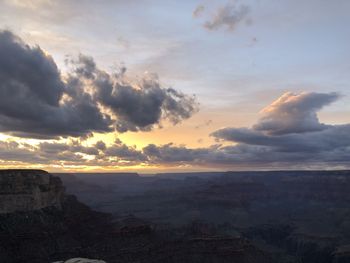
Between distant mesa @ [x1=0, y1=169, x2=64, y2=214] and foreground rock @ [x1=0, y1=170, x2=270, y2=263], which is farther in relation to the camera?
distant mesa @ [x1=0, y1=169, x2=64, y2=214]

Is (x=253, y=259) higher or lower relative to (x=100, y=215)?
lower

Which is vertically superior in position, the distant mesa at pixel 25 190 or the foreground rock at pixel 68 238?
the distant mesa at pixel 25 190

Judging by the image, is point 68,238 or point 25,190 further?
point 25,190

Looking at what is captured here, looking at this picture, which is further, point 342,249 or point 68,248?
point 342,249

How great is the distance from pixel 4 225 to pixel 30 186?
1826cm

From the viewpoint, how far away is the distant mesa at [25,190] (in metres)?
127

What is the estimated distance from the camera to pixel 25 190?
13275cm

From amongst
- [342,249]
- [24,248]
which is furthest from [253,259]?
[24,248]

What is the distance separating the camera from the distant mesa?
127 meters

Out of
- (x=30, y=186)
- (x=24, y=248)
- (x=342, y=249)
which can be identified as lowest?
(x=342, y=249)

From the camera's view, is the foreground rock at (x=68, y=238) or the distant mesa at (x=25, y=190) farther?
the distant mesa at (x=25, y=190)

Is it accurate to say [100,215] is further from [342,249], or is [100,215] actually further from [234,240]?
[342,249]

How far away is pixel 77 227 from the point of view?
14225cm

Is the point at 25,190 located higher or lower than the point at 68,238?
higher
